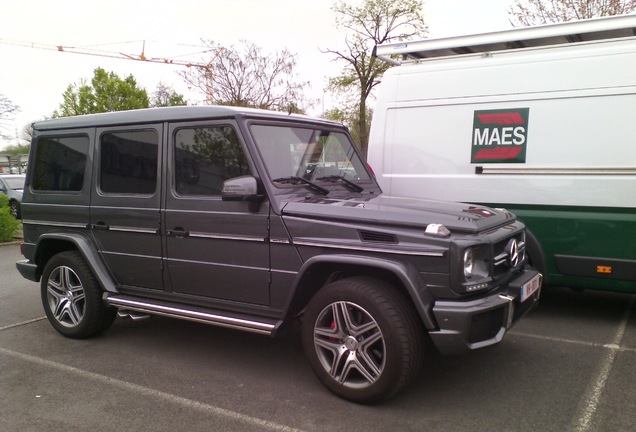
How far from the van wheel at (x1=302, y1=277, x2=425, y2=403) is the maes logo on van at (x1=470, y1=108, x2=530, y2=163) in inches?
106

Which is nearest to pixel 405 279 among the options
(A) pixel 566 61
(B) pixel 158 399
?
(B) pixel 158 399

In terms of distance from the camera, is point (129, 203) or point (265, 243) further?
point (129, 203)

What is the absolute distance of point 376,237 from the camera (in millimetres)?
3441

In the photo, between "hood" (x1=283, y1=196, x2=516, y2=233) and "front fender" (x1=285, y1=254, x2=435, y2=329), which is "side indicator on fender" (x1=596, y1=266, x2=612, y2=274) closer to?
"hood" (x1=283, y1=196, x2=516, y2=233)

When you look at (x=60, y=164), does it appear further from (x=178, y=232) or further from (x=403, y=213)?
(x=403, y=213)

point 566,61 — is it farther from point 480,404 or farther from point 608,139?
point 480,404

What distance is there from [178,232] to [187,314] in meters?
0.66

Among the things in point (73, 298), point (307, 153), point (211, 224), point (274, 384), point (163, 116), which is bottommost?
point (274, 384)

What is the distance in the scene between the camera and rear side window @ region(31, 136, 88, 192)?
4.93 metres

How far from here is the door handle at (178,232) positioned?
13.9 feet

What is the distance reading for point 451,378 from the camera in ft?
13.0

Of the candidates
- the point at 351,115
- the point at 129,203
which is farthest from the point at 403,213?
the point at 351,115

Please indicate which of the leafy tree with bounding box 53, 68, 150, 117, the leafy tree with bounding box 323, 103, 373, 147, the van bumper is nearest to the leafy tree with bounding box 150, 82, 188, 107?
the leafy tree with bounding box 53, 68, 150, 117

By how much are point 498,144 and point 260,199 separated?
288 centimetres
